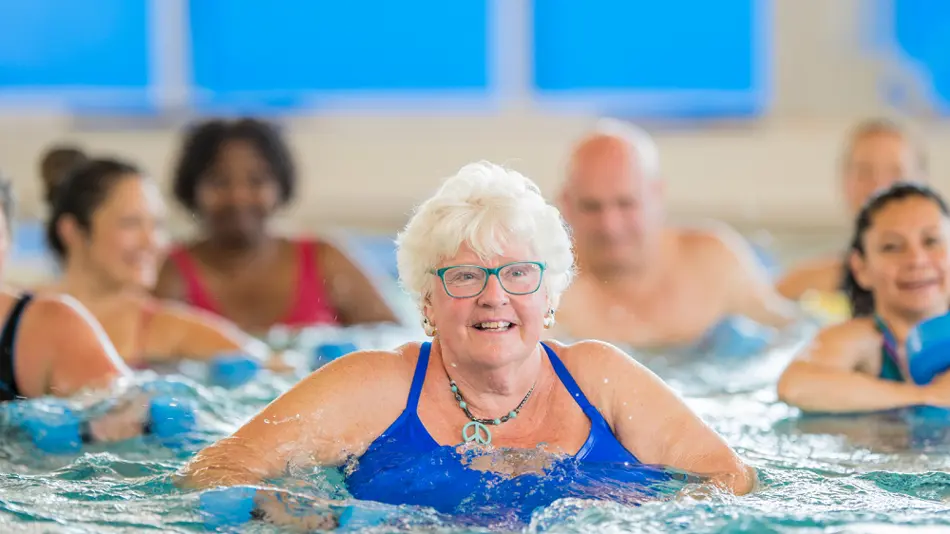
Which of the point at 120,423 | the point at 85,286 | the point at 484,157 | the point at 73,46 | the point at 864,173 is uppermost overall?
the point at 73,46

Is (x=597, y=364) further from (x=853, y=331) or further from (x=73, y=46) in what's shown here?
(x=73, y=46)

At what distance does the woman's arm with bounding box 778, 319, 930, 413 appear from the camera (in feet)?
14.0

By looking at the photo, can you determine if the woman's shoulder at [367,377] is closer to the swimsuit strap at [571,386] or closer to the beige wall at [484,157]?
the swimsuit strap at [571,386]

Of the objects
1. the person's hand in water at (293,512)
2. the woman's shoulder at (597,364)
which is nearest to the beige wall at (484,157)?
the woman's shoulder at (597,364)

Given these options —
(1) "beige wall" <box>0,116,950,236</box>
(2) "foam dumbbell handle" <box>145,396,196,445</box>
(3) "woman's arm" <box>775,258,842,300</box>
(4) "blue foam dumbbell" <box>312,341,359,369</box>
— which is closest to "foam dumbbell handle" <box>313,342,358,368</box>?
(4) "blue foam dumbbell" <box>312,341,359,369</box>

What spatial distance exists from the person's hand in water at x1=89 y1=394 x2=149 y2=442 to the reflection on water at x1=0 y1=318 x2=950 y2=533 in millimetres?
53

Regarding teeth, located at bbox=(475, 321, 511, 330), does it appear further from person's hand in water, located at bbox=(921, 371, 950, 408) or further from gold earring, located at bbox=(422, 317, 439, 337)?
person's hand in water, located at bbox=(921, 371, 950, 408)

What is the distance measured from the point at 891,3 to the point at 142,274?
6989mm

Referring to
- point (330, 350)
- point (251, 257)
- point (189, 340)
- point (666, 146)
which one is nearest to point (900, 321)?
point (330, 350)

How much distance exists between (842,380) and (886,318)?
0.29m

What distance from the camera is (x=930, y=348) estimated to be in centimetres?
425

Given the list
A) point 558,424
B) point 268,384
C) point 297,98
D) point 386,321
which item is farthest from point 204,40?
point 558,424

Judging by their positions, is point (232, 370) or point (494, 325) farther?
point (232, 370)

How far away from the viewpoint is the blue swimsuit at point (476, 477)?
319cm
